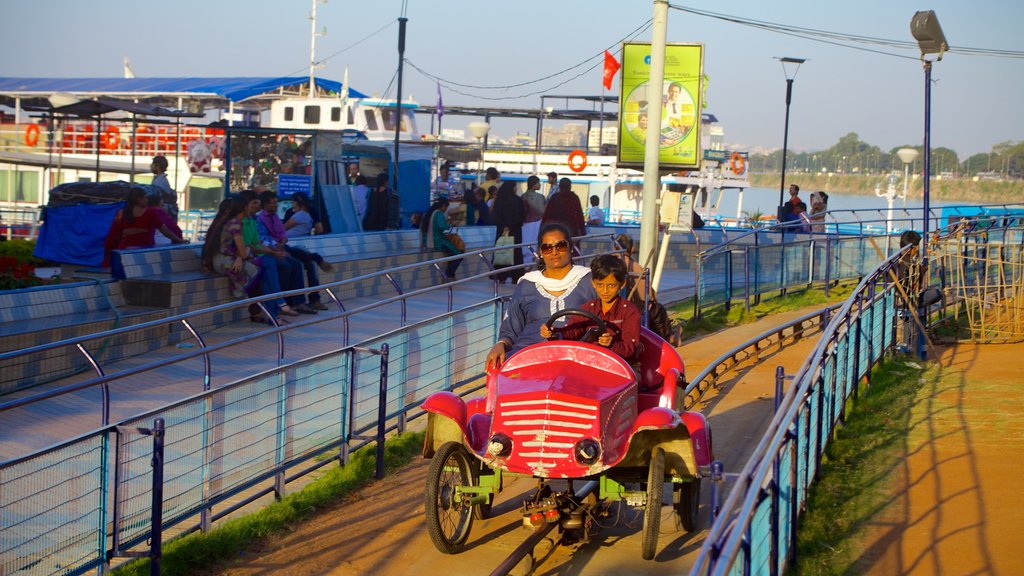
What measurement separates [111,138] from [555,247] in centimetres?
2116

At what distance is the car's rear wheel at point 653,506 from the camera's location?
21.4 feet

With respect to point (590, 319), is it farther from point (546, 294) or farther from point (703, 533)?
point (703, 533)

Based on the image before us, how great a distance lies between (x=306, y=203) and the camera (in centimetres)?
1814

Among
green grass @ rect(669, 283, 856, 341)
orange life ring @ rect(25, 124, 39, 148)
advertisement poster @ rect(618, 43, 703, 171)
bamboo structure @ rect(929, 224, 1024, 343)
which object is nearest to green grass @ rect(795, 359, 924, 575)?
bamboo structure @ rect(929, 224, 1024, 343)

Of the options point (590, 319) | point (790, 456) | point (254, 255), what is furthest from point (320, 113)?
point (790, 456)

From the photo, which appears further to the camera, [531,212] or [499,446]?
[531,212]

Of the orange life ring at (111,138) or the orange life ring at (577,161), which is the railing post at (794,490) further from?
the orange life ring at (577,161)

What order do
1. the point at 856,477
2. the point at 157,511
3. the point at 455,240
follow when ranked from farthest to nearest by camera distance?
the point at 455,240, the point at 856,477, the point at 157,511

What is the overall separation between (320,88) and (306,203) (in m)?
22.3

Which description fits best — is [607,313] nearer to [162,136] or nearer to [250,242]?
[250,242]

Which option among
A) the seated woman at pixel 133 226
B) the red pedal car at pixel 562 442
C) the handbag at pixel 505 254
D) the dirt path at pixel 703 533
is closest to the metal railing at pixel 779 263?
the handbag at pixel 505 254

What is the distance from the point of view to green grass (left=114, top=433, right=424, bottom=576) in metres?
6.50

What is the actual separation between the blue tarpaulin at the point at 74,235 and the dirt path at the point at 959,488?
9.79 meters

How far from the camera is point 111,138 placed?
26.4 metres
